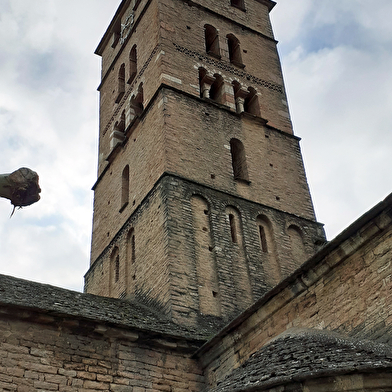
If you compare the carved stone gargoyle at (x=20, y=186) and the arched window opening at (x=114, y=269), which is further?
the arched window opening at (x=114, y=269)

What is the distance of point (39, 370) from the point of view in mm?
10141

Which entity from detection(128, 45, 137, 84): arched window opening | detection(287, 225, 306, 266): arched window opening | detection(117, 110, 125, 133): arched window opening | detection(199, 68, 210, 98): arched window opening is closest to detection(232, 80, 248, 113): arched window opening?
detection(199, 68, 210, 98): arched window opening

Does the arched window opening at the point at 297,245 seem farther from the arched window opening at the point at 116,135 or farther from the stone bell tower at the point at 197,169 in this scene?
the arched window opening at the point at 116,135

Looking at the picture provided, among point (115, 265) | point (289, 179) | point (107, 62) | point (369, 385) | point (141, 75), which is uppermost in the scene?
point (107, 62)

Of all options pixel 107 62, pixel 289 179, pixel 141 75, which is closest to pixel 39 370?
pixel 289 179

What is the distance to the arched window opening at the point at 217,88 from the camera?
1983cm

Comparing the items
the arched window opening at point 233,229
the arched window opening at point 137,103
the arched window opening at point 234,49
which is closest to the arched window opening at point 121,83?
the arched window opening at point 137,103

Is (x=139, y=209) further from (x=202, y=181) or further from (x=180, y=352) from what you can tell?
(x=180, y=352)

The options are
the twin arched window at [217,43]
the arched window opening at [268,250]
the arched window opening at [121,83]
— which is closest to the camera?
the arched window opening at [268,250]

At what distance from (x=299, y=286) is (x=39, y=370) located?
488cm

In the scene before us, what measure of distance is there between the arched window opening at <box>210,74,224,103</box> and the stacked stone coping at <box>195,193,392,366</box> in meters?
10.2

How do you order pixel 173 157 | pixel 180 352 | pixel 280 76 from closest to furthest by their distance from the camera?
1. pixel 180 352
2. pixel 173 157
3. pixel 280 76

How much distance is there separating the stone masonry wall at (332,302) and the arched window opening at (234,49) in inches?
→ 483

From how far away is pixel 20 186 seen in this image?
4059mm
